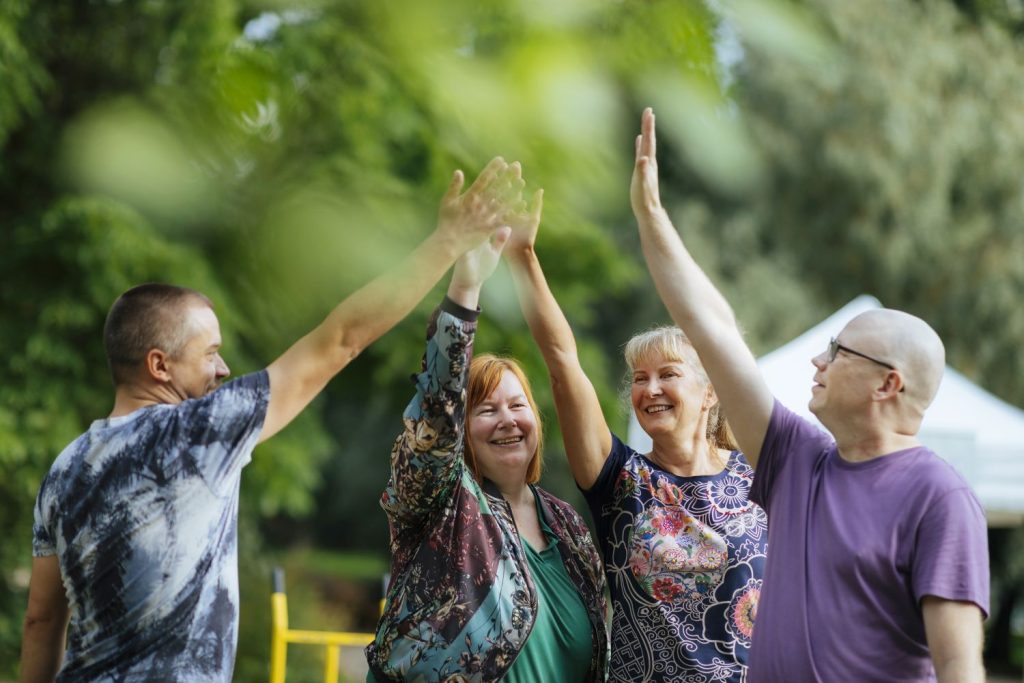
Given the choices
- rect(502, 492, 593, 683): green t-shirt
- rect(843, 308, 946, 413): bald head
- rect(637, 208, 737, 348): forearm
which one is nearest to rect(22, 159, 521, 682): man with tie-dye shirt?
rect(637, 208, 737, 348): forearm

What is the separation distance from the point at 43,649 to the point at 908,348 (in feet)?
5.86

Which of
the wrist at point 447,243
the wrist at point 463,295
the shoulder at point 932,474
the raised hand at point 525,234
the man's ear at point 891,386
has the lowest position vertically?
the shoulder at point 932,474

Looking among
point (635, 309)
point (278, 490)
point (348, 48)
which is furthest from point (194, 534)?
point (635, 309)

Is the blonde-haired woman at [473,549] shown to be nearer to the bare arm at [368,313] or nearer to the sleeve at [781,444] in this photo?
the bare arm at [368,313]

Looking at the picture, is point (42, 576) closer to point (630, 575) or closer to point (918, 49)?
point (630, 575)

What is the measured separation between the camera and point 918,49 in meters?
13.4

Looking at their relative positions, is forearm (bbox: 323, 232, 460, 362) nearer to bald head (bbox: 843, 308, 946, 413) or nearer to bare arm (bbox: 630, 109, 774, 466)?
bare arm (bbox: 630, 109, 774, 466)

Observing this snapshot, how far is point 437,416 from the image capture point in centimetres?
240

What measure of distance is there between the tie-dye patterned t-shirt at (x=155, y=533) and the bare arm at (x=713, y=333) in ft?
2.63

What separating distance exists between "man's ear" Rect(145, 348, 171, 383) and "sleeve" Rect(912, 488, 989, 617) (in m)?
1.38

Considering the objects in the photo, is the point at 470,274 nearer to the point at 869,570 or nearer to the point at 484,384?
the point at 484,384

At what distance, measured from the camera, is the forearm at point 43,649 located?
2.46 metres

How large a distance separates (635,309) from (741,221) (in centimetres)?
159

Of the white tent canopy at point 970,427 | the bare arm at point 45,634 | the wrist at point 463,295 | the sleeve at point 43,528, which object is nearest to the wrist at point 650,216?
the wrist at point 463,295
